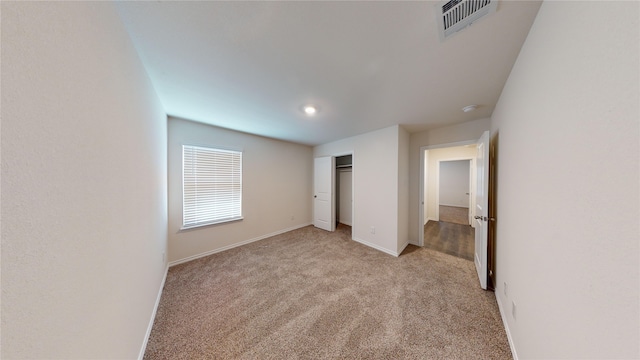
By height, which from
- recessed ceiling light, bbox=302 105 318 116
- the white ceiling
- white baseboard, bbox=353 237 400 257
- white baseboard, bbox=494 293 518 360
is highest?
the white ceiling

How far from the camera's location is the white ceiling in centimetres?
99

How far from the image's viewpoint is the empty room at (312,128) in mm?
531

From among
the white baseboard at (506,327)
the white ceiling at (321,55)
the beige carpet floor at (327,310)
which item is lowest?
the beige carpet floor at (327,310)

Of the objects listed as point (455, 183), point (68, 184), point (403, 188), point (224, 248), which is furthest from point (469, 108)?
point (455, 183)

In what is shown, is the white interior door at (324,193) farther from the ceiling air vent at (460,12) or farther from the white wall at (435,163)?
the ceiling air vent at (460,12)

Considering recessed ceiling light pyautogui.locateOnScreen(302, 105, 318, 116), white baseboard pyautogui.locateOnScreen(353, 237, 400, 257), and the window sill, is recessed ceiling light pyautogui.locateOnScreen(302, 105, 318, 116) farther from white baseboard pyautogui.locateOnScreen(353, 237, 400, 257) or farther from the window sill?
white baseboard pyautogui.locateOnScreen(353, 237, 400, 257)

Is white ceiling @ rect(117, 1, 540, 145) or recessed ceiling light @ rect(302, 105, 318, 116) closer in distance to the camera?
white ceiling @ rect(117, 1, 540, 145)

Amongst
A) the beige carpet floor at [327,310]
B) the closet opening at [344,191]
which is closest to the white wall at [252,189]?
the beige carpet floor at [327,310]

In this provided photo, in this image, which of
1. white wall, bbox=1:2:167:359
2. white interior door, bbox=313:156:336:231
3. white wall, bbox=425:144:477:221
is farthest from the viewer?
white wall, bbox=425:144:477:221

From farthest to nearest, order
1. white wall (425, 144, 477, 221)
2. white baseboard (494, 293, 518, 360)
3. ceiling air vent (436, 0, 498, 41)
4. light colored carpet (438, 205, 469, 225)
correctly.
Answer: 1. light colored carpet (438, 205, 469, 225)
2. white wall (425, 144, 477, 221)
3. white baseboard (494, 293, 518, 360)
4. ceiling air vent (436, 0, 498, 41)

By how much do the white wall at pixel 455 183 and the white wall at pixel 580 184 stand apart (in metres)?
6.62

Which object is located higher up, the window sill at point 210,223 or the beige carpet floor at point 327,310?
the window sill at point 210,223

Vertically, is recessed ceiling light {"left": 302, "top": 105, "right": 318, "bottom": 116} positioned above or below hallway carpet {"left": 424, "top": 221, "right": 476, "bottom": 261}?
above

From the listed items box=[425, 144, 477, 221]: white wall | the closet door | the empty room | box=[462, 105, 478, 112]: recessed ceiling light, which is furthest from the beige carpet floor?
box=[425, 144, 477, 221]: white wall
